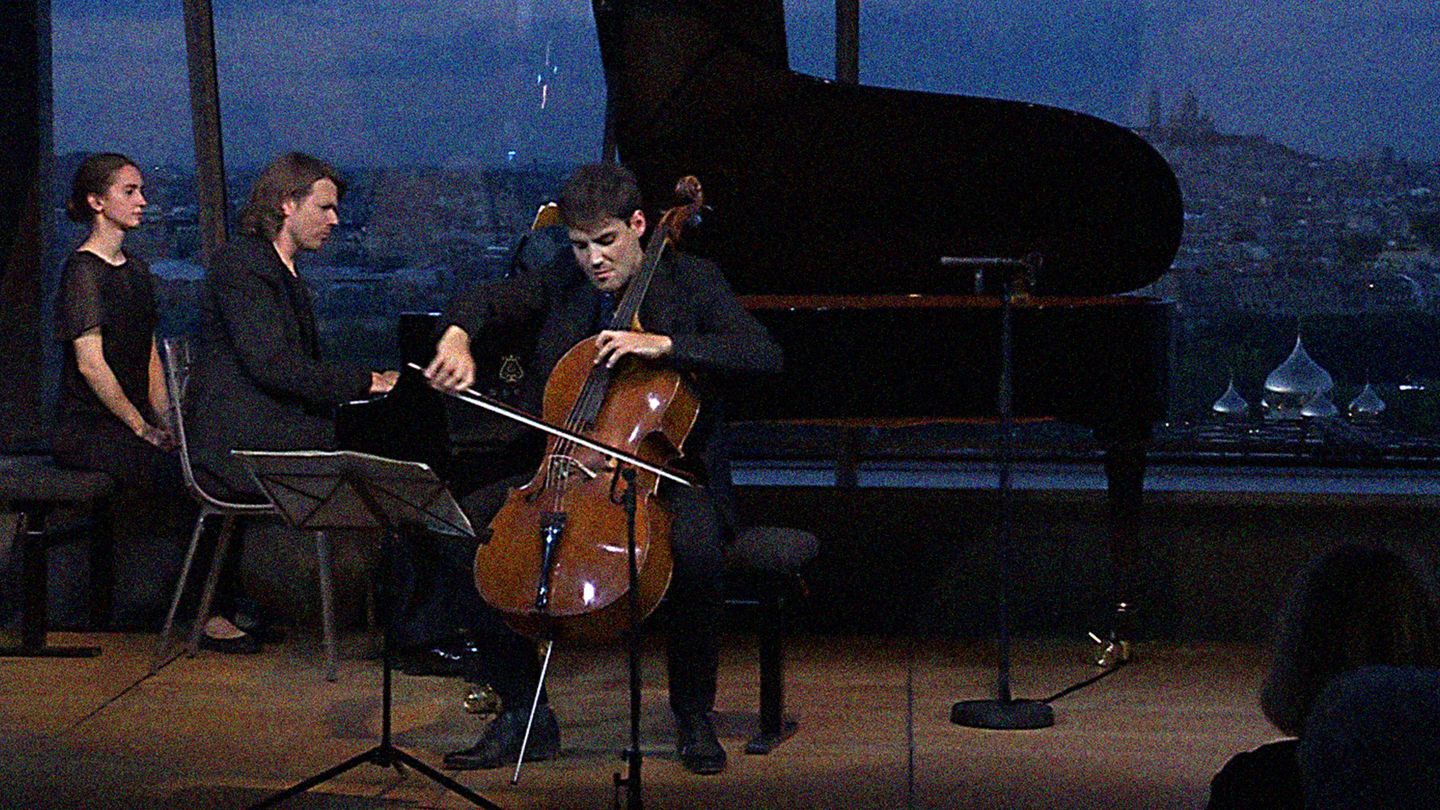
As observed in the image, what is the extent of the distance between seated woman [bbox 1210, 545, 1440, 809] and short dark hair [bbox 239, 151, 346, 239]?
356cm

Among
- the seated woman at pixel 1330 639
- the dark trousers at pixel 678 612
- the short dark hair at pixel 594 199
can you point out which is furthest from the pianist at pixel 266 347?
the seated woman at pixel 1330 639

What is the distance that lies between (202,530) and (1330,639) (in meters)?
4.02

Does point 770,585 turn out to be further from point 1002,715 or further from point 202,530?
point 202,530

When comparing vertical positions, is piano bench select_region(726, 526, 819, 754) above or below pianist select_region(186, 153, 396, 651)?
below

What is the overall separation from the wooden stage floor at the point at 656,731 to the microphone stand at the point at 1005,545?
5 cm

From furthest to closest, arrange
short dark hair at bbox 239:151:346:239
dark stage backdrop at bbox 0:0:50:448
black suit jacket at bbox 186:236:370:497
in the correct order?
dark stage backdrop at bbox 0:0:50:448 < short dark hair at bbox 239:151:346:239 < black suit jacket at bbox 186:236:370:497

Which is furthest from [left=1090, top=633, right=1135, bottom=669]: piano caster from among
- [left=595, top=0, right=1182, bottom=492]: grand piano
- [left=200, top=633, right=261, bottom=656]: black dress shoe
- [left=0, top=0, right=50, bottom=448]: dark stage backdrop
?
[left=0, top=0, right=50, bottom=448]: dark stage backdrop

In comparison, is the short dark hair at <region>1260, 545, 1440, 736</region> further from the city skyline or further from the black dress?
the city skyline

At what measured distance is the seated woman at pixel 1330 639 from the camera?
5.99ft

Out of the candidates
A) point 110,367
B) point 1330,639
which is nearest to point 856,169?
point 110,367

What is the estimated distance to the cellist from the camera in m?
4.13

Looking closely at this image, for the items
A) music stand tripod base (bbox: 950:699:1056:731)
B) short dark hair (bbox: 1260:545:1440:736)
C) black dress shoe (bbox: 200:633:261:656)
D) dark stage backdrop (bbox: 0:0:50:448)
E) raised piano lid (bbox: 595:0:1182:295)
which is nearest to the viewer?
short dark hair (bbox: 1260:545:1440:736)

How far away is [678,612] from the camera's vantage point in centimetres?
416

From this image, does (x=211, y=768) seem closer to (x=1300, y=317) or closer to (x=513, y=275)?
(x=513, y=275)
